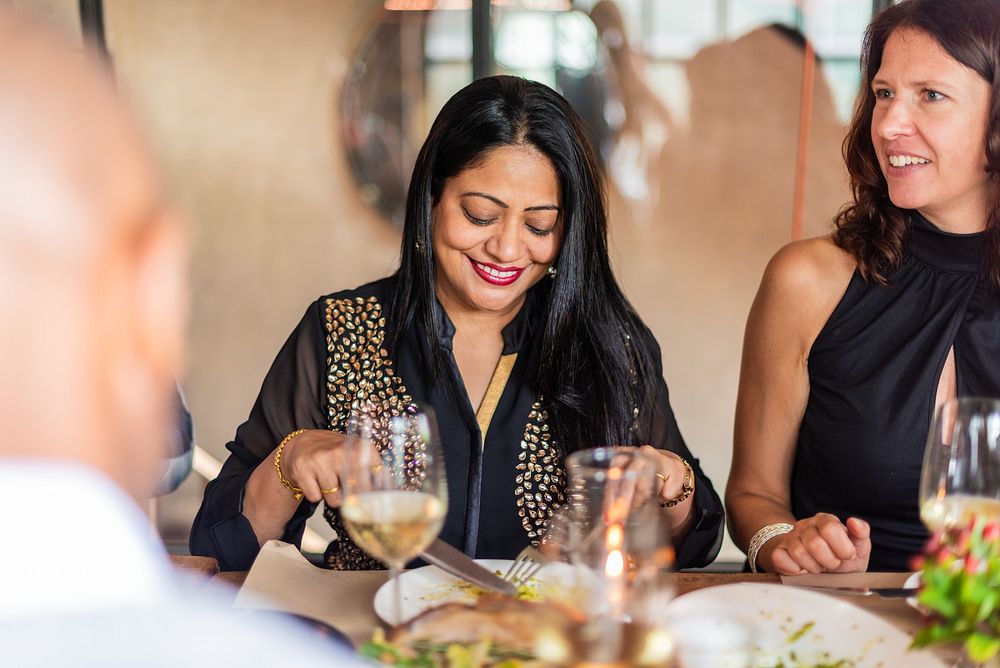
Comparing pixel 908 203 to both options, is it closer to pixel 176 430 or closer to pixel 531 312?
pixel 531 312

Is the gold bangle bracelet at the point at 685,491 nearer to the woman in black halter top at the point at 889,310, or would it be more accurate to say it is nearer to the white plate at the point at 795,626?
the woman in black halter top at the point at 889,310

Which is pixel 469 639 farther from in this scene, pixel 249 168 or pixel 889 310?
pixel 249 168

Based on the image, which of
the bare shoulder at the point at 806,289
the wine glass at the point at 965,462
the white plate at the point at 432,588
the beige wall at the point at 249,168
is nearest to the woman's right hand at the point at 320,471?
the white plate at the point at 432,588

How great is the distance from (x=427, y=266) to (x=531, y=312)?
0.25 m

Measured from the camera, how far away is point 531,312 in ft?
6.90

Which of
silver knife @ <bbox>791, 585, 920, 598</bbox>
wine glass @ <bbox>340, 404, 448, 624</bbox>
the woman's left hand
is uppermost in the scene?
wine glass @ <bbox>340, 404, 448, 624</bbox>

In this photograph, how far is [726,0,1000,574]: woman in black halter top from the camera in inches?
76.4

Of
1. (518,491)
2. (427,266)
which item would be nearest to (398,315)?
(427,266)

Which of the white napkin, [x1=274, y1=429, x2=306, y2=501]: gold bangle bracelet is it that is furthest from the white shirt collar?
[x1=274, y1=429, x2=306, y2=501]: gold bangle bracelet

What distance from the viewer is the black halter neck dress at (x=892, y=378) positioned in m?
1.95

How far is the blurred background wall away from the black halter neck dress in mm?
2261

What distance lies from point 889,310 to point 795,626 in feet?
3.30

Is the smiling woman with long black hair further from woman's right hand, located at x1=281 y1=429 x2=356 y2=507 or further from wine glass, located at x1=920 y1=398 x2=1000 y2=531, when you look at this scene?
wine glass, located at x1=920 y1=398 x2=1000 y2=531

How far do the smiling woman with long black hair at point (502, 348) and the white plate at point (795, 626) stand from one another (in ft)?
1.69
